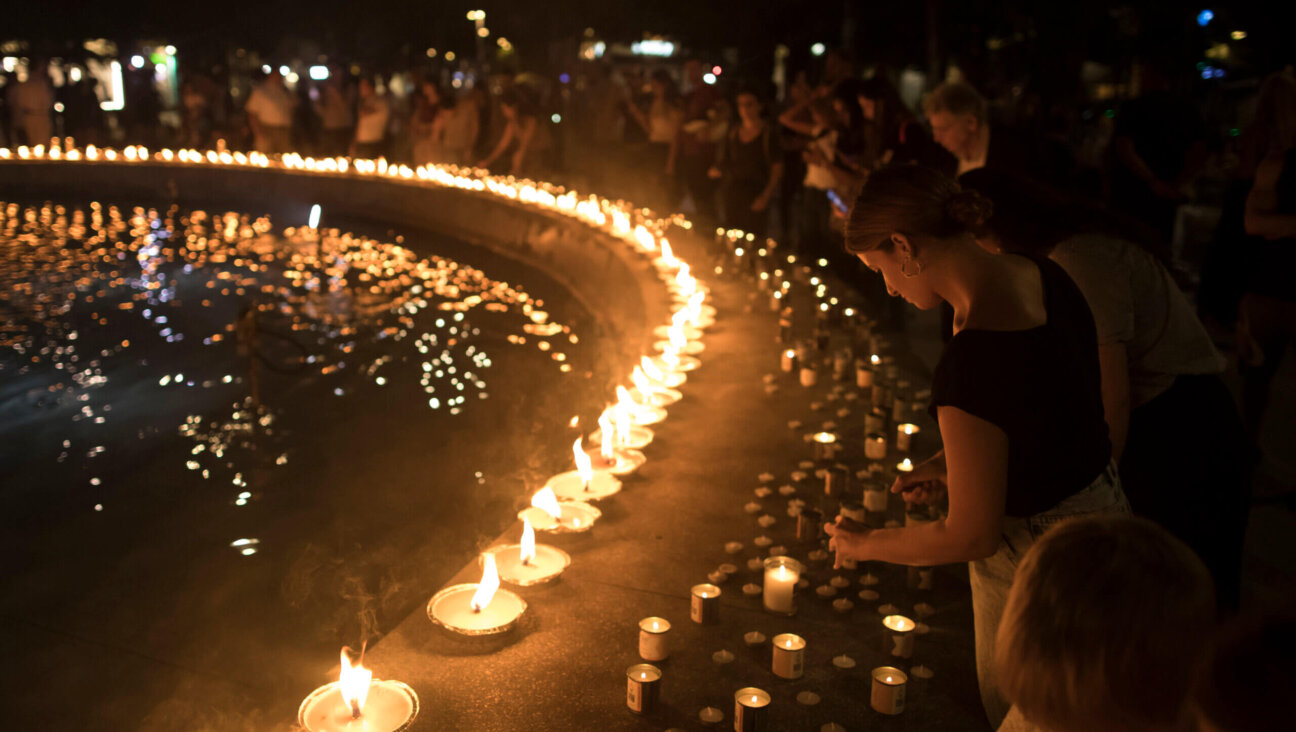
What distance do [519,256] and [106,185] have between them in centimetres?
859

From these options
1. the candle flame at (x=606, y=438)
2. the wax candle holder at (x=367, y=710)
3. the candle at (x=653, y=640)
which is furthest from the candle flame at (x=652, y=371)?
the wax candle holder at (x=367, y=710)

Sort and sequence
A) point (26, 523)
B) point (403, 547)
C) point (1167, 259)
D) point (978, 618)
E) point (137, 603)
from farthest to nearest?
point (26, 523) → point (403, 547) → point (137, 603) → point (1167, 259) → point (978, 618)

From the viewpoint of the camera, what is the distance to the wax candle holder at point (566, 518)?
348 cm

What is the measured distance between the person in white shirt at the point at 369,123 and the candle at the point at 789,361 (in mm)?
11949

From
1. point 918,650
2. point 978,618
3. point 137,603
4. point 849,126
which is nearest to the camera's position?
point 978,618

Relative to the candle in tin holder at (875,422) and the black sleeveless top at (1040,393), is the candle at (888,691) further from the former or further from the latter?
the candle in tin holder at (875,422)

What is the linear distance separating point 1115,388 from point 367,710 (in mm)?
2096

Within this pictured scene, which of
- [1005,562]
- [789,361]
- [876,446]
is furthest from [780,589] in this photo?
[789,361]

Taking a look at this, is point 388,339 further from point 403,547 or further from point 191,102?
point 191,102

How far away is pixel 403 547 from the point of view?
4.57 meters

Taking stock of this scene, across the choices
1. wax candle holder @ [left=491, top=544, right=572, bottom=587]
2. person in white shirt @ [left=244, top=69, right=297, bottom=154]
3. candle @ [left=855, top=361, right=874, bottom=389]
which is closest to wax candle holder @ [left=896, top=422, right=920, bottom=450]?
candle @ [left=855, top=361, right=874, bottom=389]

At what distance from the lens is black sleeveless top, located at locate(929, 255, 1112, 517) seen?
2.06m

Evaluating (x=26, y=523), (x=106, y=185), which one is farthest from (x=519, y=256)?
(x=106, y=185)

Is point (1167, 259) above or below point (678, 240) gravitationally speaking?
above
